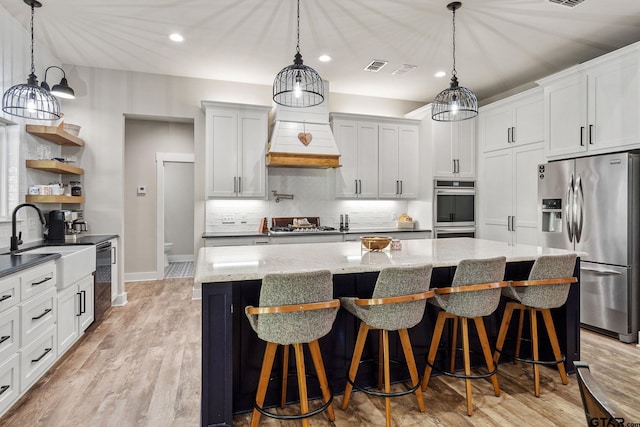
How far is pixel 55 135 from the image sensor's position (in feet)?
12.4

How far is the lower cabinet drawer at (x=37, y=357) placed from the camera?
2.26m

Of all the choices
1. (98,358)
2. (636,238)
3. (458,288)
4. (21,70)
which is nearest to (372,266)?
(458,288)

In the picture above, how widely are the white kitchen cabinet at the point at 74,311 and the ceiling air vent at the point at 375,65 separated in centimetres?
391

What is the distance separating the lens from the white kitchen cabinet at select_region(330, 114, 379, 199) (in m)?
5.09

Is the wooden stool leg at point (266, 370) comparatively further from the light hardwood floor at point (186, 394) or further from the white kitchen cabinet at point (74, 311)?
the white kitchen cabinet at point (74, 311)

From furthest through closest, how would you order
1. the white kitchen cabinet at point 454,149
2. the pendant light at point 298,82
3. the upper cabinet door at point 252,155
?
the white kitchen cabinet at point 454,149 → the upper cabinet door at point 252,155 → the pendant light at point 298,82

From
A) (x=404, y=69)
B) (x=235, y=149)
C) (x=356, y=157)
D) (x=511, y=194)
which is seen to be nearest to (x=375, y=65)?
(x=404, y=69)

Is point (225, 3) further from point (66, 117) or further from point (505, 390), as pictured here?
point (505, 390)

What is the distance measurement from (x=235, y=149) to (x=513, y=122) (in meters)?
3.67

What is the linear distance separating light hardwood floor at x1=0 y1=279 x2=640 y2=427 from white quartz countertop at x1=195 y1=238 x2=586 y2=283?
0.90 m

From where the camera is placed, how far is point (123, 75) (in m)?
4.63

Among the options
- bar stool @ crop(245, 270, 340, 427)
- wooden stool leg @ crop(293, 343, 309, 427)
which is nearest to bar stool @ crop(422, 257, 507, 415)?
bar stool @ crop(245, 270, 340, 427)

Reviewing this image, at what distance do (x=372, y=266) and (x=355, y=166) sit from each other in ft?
10.7

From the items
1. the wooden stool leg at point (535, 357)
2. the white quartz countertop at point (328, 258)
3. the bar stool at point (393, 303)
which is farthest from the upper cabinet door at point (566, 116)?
the bar stool at point (393, 303)
